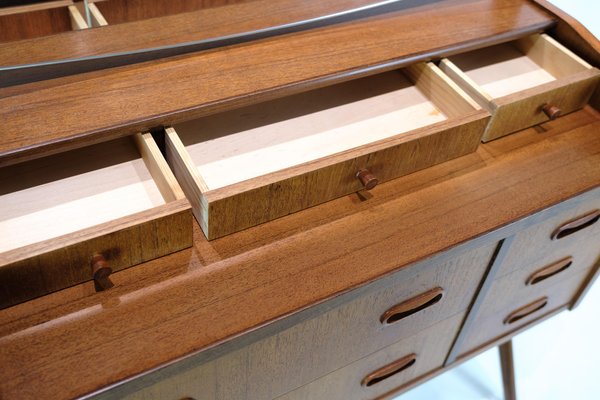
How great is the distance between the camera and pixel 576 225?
1007mm

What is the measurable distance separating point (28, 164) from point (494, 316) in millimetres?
803

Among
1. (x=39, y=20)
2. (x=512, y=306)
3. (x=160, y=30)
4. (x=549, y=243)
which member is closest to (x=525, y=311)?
(x=512, y=306)

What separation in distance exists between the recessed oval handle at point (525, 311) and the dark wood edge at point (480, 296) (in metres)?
0.12

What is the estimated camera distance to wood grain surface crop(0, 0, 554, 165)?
2.32 ft

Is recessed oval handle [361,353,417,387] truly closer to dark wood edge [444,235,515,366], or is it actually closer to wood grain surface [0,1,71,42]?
dark wood edge [444,235,515,366]

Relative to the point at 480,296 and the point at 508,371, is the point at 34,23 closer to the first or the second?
the point at 480,296

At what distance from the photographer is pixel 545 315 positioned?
1254 mm

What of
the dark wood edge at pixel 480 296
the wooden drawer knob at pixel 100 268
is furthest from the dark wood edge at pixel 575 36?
the wooden drawer knob at pixel 100 268

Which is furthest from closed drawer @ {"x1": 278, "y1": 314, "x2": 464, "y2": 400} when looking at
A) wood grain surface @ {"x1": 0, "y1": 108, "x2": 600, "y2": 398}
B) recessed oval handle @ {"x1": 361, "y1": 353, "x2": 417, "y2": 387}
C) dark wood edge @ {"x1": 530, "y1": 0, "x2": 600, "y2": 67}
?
dark wood edge @ {"x1": 530, "y1": 0, "x2": 600, "y2": 67}

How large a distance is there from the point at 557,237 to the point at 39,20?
0.84 metres

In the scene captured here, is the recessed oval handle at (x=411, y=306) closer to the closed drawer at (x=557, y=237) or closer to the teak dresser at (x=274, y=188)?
the teak dresser at (x=274, y=188)

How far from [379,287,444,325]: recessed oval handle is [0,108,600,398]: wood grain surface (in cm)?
12

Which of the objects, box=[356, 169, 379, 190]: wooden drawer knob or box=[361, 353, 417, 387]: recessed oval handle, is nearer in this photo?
box=[356, 169, 379, 190]: wooden drawer knob

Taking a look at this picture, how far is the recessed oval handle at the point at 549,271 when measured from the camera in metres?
1.08
